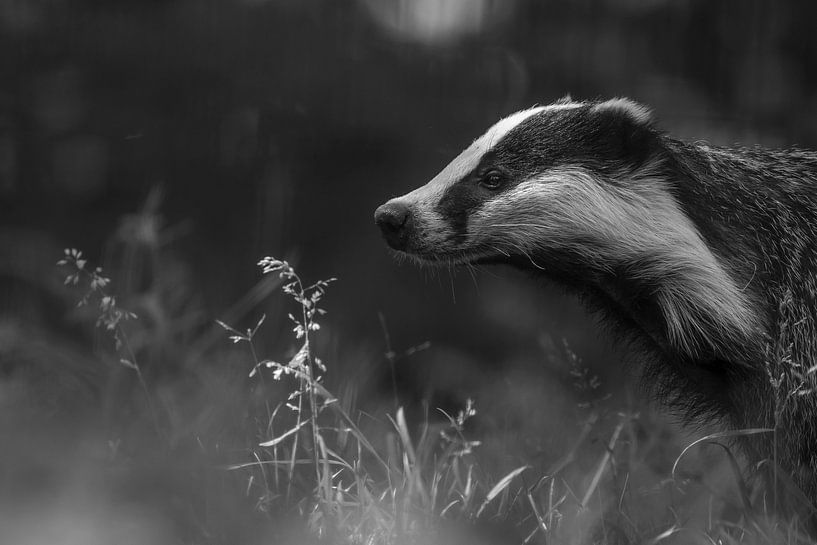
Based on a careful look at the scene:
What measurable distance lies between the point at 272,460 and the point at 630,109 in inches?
68.8

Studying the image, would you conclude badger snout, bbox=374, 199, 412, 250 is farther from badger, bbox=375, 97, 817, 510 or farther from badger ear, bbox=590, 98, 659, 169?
badger ear, bbox=590, 98, 659, 169

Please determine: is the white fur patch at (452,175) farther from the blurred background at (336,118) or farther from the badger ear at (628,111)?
the blurred background at (336,118)

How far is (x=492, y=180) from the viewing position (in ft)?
12.1

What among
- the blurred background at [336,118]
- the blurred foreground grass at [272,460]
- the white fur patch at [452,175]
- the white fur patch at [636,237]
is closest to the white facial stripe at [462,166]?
the white fur patch at [452,175]

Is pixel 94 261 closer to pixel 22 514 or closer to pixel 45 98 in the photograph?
pixel 45 98

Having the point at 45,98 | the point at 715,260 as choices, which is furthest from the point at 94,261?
the point at 715,260

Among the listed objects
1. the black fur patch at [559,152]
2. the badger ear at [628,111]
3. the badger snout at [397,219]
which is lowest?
the badger snout at [397,219]

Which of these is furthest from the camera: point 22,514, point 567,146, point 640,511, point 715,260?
point 567,146

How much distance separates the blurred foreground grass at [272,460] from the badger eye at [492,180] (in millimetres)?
707

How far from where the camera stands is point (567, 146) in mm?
3662

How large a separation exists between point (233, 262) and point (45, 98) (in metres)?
1.38

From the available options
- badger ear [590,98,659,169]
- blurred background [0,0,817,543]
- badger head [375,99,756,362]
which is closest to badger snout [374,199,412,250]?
badger head [375,99,756,362]

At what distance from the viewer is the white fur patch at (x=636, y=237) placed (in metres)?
3.32

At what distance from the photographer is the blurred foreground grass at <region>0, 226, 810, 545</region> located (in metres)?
2.08
